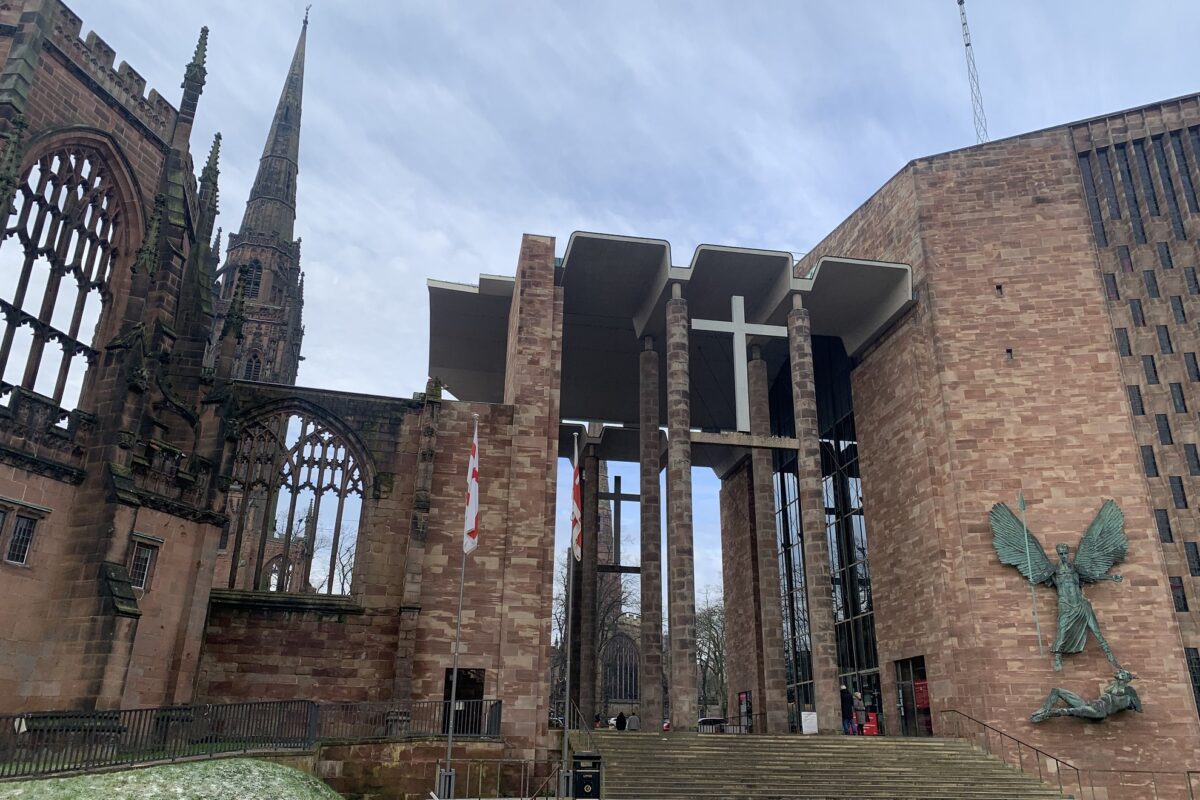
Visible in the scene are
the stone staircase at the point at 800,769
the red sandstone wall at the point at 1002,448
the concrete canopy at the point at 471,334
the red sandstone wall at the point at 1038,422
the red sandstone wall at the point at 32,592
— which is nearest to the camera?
the red sandstone wall at the point at 32,592

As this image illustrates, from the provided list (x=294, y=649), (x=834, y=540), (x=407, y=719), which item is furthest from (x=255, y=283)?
(x=407, y=719)

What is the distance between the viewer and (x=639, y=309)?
33.8 m

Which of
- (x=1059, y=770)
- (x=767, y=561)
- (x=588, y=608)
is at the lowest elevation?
(x=1059, y=770)

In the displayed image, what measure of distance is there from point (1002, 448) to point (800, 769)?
12444mm

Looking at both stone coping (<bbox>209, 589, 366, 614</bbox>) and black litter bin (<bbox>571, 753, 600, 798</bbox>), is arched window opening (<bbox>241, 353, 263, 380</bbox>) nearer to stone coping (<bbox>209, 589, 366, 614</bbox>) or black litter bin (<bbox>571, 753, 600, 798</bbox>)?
stone coping (<bbox>209, 589, 366, 614</bbox>)

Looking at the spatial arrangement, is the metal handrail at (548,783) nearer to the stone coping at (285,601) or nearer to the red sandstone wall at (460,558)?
the red sandstone wall at (460,558)

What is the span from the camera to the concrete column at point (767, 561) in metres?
28.2

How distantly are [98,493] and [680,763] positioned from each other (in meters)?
14.9

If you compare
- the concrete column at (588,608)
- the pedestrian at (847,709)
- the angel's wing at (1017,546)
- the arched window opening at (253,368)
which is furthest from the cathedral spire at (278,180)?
the angel's wing at (1017,546)

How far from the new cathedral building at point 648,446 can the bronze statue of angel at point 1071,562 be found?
1.37ft

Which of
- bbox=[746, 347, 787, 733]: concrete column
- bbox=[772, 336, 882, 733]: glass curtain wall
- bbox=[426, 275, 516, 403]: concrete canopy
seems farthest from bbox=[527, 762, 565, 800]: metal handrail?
bbox=[426, 275, 516, 403]: concrete canopy

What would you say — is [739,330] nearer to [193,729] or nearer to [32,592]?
[193,729]

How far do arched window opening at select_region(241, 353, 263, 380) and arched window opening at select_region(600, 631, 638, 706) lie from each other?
29.2m

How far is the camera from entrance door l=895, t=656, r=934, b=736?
27891 mm
